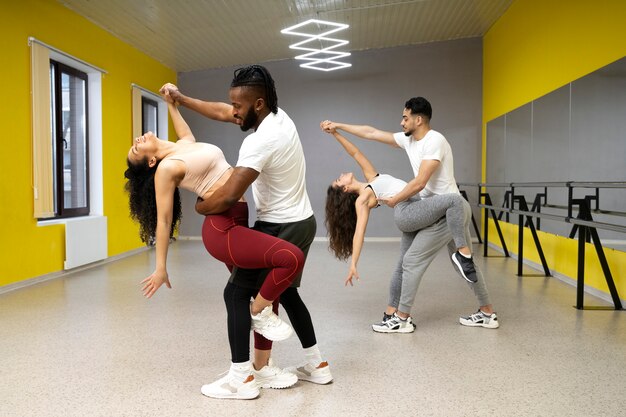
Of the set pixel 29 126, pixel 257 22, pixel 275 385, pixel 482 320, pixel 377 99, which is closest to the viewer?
pixel 275 385

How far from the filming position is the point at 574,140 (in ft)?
15.1

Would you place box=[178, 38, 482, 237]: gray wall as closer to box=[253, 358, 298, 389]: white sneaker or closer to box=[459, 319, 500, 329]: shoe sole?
box=[459, 319, 500, 329]: shoe sole

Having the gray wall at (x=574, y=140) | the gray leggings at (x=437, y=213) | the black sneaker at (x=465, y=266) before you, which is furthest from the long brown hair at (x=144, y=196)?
the gray wall at (x=574, y=140)

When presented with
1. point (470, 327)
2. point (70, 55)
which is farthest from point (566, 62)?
point (70, 55)

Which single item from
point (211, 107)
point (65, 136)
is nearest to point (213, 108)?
point (211, 107)

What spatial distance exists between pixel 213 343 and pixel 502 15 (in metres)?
6.16

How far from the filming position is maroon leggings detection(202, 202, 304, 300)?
1.98 meters

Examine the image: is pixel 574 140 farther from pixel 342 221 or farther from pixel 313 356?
pixel 313 356

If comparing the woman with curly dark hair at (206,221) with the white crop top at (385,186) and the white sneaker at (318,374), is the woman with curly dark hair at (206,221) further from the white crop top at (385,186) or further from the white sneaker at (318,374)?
the white crop top at (385,186)

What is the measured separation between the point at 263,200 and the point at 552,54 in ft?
14.6

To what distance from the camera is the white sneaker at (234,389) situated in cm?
213

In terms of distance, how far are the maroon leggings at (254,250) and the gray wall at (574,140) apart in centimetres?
297

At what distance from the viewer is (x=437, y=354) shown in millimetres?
2709

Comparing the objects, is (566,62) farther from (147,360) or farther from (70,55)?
(70,55)
